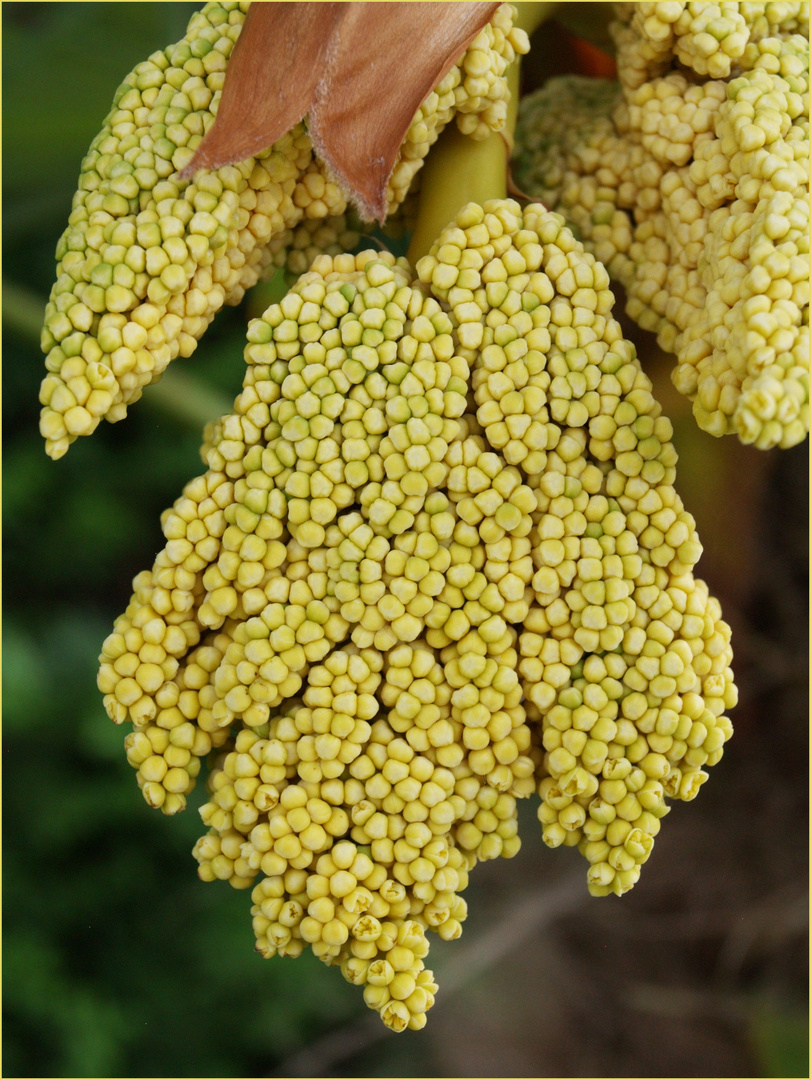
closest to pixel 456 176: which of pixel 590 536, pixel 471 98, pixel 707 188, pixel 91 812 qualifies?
pixel 471 98

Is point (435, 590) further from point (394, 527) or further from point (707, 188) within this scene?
point (707, 188)

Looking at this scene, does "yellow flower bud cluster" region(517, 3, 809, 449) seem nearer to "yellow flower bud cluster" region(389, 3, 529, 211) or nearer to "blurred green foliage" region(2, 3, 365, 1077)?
"yellow flower bud cluster" region(389, 3, 529, 211)

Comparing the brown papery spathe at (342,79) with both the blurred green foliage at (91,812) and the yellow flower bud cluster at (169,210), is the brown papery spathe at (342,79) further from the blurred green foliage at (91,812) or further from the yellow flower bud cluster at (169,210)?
the blurred green foliage at (91,812)

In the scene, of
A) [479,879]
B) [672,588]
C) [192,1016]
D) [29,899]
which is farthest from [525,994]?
[672,588]

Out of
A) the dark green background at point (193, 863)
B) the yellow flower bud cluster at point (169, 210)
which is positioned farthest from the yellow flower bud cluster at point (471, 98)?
the dark green background at point (193, 863)

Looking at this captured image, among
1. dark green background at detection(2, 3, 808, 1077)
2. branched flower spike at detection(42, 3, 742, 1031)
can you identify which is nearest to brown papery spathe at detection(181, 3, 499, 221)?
branched flower spike at detection(42, 3, 742, 1031)

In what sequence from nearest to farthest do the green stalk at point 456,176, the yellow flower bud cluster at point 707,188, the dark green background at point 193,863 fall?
the yellow flower bud cluster at point 707,188 < the green stalk at point 456,176 < the dark green background at point 193,863
